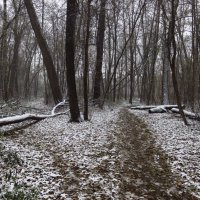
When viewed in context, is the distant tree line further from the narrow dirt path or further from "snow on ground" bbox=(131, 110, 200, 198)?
the narrow dirt path

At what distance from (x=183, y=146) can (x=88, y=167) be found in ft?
11.3

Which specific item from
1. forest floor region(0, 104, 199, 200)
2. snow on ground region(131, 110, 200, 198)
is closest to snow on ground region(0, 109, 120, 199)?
forest floor region(0, 104, 199, 200)

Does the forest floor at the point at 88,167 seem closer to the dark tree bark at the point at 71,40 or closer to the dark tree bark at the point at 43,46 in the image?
the dark tree bark at the point at 71,40

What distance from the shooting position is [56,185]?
18.2ft

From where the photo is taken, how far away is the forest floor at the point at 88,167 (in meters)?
5.32

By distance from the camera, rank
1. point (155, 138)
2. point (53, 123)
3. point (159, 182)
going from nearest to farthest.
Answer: point (159, 182) → point (155, 138) → point (53, 123)

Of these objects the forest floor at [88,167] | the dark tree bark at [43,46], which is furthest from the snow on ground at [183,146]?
the dark tree bark at [43,46]

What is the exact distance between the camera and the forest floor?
532cm

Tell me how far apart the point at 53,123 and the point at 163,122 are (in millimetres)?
5283

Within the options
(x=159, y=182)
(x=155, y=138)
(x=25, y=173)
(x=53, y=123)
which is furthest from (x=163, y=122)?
(x=25, y=173)

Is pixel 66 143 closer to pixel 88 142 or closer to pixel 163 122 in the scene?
pixel 88 142

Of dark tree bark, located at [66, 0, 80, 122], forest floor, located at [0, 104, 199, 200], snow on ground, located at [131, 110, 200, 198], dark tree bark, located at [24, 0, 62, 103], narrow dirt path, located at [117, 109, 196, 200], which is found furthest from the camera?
dark tree bark, located at [24, 0, 62, 103]

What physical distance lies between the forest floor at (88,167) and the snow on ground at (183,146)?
129 millimetres

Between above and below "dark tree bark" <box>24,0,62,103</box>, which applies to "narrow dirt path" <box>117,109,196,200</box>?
below
